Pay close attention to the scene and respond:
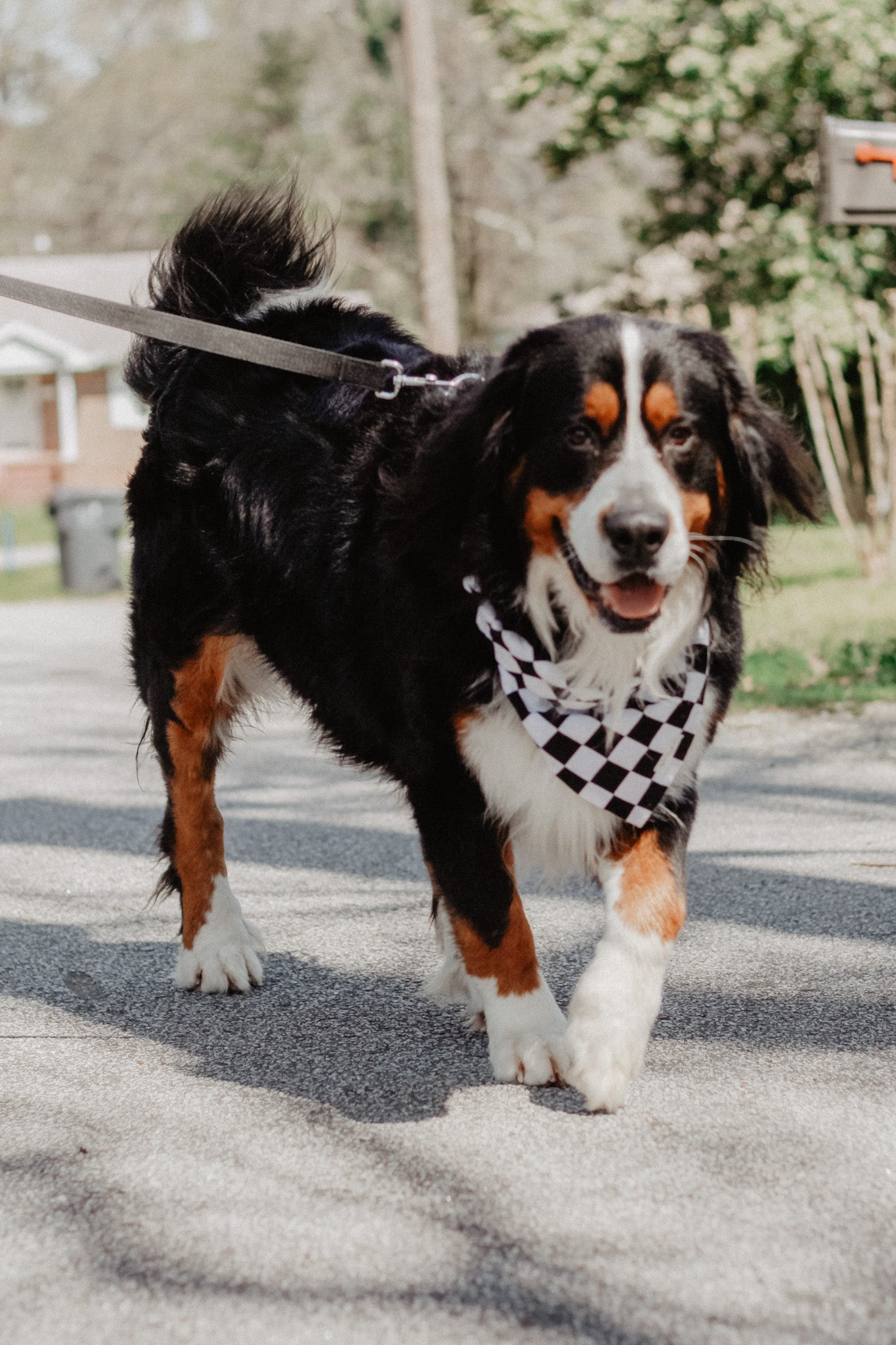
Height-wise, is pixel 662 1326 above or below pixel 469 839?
below

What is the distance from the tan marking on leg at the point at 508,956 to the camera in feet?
10.1

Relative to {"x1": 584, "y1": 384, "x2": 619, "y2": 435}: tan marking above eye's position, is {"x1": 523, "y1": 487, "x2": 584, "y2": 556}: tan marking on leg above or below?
below

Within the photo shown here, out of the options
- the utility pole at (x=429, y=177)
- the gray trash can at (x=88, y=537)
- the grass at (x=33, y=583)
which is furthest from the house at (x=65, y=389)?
the utility pole at (x=429, y=177)

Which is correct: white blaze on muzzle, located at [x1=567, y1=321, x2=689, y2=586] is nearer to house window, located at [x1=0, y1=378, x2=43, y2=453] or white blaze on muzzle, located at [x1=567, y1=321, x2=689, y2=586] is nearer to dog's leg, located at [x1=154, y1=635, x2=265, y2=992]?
dog's leg, located at [x1=154, y1=635, x2=265, y2=992]

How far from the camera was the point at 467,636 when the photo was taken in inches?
123

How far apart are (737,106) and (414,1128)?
1477cm

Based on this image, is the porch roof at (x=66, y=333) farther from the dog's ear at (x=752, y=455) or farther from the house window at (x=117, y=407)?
the dog's ear at (x=752, y=455)

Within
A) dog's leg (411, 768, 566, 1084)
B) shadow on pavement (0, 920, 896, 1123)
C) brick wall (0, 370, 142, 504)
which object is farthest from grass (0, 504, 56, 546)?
dog's leg (411, 768, 566, 1084)

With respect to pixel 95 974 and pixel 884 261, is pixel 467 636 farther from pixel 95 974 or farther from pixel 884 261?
pixel 884 261

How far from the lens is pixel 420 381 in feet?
11.7

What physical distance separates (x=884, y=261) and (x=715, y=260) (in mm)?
1901

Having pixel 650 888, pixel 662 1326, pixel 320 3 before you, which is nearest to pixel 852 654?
pixel 650 888

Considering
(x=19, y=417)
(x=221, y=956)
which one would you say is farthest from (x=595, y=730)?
(x=19, y=417)

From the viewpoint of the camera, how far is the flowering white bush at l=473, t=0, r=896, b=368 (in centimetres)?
1518
